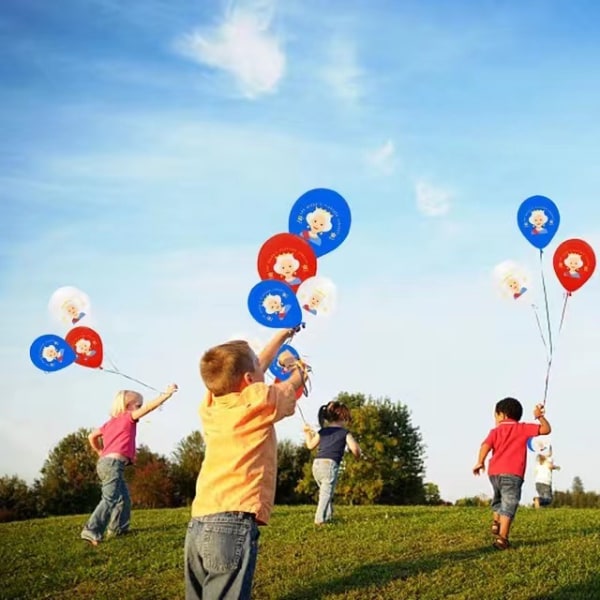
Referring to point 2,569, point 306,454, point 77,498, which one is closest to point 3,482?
point 77,498

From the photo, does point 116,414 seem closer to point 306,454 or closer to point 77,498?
point 77,498

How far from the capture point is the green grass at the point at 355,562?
27.9 feet

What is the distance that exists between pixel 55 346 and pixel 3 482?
59.2 ft

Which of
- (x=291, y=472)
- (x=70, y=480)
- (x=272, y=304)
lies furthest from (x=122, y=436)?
(x=291, y=472)

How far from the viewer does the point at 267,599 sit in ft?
27.5

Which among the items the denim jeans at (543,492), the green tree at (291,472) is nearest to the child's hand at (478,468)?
the denim jeans at (543,492)

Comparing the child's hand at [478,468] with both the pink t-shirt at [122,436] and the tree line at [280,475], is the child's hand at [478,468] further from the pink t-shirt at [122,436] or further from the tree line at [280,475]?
the tree line at [280,475]

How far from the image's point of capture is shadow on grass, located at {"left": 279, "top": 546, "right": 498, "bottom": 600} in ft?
27.9

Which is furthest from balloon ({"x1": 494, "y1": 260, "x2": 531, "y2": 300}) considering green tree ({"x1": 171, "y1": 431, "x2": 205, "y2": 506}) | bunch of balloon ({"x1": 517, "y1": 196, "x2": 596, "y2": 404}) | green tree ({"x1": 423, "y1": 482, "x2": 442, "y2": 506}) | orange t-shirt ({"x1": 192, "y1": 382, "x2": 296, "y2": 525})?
green tree ({"x1": 423, "y1": 482, "x2": 442, "y2": 506})

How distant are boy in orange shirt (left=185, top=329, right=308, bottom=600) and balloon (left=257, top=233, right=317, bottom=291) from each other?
4.15 meters

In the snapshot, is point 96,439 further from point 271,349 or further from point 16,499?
point 16,499

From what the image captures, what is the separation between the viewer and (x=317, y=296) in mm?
10461

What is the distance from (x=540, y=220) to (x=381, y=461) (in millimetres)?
25081

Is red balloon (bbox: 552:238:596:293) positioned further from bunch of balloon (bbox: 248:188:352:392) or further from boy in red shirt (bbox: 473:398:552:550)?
bunch of balloon (bbox: 248:188:352:392)
